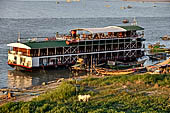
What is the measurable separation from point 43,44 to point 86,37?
6162 millimetres

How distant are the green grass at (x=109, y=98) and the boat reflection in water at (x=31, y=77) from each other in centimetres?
922

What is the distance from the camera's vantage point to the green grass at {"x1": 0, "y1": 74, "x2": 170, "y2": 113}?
26.3 meters

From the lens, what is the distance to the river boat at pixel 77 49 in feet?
158

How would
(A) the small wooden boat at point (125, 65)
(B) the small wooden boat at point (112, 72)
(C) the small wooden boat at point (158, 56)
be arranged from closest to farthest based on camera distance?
1. (B) the small wooden boat at point (112, 72)
2. (A) the small wooden boat at point (125, 65)
3. (C) the small wooden boat at point (158, 56)

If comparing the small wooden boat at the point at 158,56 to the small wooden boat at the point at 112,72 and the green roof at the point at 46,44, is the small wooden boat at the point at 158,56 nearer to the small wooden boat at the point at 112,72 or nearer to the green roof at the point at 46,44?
the small wooden boat at the point at 112,72

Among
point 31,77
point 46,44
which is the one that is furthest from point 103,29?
point 31,77

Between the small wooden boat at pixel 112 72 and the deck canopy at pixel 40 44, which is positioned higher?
the deck canopy at pixel 40 44

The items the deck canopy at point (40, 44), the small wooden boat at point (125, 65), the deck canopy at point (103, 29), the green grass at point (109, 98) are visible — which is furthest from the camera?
the deck canopy at point (103, 29)

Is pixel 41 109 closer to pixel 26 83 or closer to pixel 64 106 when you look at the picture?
pixel 64 106

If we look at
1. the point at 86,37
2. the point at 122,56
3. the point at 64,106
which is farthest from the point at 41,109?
the point at 122,56

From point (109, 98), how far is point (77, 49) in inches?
888

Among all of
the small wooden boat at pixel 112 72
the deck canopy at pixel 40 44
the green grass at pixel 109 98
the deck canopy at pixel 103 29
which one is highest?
the deck canopy at pixel 103 29

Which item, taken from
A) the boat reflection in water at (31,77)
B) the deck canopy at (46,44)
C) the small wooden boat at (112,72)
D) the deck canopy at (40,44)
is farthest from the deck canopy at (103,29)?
the small wooden boat at (112,72)

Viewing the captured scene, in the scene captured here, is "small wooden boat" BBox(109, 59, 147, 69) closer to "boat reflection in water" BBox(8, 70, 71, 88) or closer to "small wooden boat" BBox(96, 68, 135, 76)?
"small wooden boat" BBox(96, 68, 135, 76)
